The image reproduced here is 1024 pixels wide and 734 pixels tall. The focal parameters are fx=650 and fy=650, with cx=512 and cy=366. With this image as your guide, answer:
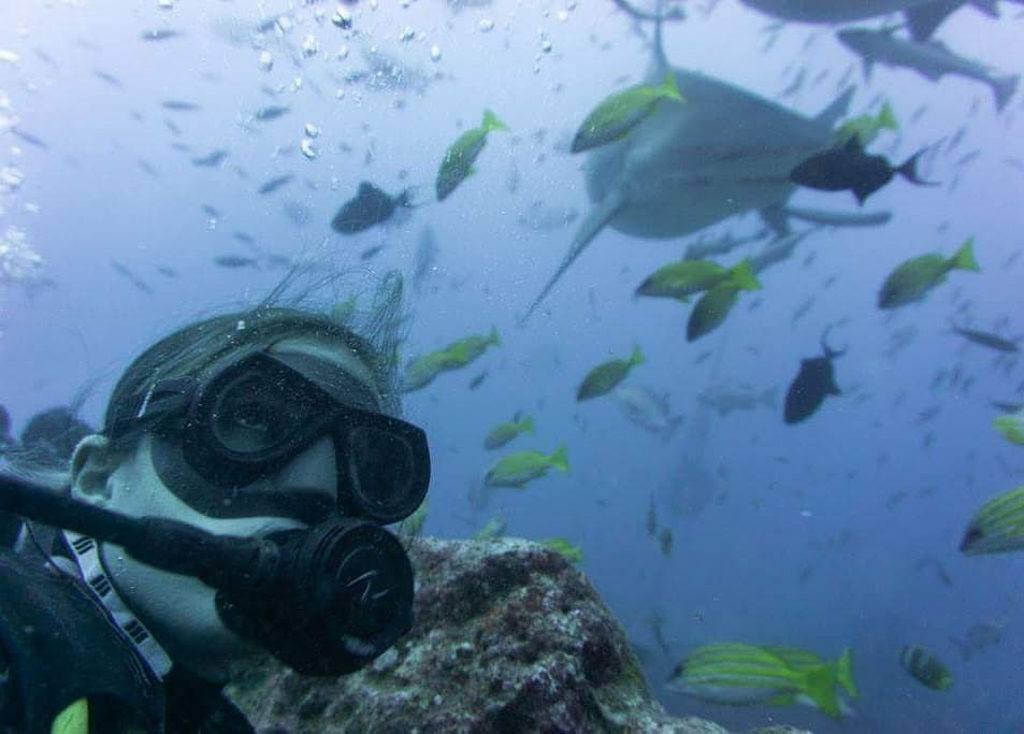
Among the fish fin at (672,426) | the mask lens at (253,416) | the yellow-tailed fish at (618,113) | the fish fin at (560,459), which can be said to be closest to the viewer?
the mask lens at (253,416)

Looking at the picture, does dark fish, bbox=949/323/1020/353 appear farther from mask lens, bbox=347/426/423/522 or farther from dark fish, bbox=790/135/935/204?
mask lens, bbox=347/426/423/522

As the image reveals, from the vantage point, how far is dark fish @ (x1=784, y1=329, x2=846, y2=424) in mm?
5195

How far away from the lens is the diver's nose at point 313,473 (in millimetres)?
1648

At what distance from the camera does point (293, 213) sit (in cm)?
1270

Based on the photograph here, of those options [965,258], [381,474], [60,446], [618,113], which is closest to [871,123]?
[965,258]

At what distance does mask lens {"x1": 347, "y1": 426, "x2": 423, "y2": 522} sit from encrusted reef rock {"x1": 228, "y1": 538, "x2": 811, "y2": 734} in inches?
21.0

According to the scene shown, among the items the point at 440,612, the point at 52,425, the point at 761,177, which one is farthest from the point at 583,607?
the point at 761,177

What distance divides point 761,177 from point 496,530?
5.64m

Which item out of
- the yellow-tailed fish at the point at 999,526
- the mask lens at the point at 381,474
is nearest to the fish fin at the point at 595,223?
the yellow-tailed fish at the point at 999,526

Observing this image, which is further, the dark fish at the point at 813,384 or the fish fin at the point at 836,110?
the fish fin at the point at 836,110

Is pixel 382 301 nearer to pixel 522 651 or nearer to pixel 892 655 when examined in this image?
pixel 522 651

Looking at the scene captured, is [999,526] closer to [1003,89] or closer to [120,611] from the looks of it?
[120,611]

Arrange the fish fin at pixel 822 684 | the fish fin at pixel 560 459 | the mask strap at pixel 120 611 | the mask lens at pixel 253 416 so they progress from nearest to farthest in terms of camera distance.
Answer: the mask strap at pixel 120 611
the mask lens at pixel 253 416
the fish fin at pixel 822 684
the fish fin at pixel 560 459

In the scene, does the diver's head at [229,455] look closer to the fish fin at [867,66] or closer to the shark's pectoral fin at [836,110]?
the shark's pectoral fin at [836,110]
